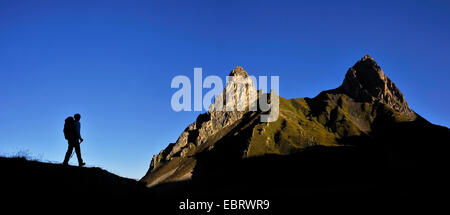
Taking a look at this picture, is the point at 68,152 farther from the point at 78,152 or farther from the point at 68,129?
the point at 68,129

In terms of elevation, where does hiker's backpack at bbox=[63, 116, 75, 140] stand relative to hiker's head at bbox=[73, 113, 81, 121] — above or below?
below

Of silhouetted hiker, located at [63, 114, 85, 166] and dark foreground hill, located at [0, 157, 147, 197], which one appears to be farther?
silhouetted hiker, located at [63, 114, 85, 166]

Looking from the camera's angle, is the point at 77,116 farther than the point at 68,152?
Yes

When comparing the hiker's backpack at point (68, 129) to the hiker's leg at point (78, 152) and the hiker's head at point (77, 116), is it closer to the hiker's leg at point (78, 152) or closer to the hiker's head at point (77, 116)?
the hiker's head at point (77, 116)

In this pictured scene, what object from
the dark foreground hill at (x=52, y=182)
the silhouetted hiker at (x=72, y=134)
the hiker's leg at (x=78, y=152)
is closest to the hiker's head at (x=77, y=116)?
the silhouetted hiker at (x=72, y=134)

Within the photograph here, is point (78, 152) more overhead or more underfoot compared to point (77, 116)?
more underfoot

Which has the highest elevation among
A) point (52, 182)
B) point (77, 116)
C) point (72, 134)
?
point (77, 116)

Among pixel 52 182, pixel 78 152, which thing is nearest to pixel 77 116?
pixel 78 152

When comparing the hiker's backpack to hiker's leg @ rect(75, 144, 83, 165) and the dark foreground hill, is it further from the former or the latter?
the dark foreground hill

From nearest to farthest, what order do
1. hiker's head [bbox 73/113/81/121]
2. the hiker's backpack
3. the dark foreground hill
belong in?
the dark foreground hill, the hiker's backpack, hiker's head [bbox 73/113/81/121]

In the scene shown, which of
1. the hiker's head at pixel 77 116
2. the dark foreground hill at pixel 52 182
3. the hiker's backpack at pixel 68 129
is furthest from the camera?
the hiker's head at pixel 77 116

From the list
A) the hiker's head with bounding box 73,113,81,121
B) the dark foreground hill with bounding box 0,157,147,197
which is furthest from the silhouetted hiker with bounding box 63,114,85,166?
the dark foreground hill with bounding box 0,157,147,197
